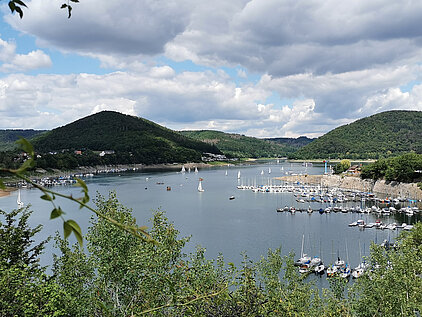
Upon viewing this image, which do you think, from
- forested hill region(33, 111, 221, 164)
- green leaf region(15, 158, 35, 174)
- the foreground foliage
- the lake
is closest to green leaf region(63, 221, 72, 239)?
green leaf region(15, 158, 35, 174)

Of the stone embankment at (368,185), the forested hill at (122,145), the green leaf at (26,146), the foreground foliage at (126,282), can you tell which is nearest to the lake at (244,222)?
the stone embankment at (368,185)

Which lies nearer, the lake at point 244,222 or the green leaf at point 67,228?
the green leaf at point 67,228

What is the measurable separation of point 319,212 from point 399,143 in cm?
14951

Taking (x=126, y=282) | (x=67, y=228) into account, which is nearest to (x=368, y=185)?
(x=126, y=282)

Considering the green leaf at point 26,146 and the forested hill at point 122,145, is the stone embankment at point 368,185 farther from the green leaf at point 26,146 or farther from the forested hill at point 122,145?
the forested hill at point 122,145

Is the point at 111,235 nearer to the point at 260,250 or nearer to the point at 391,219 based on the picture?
the point at 260,250

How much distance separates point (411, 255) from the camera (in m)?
19.3

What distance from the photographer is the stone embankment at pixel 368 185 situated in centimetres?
6606

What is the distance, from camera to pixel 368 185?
77.7 m

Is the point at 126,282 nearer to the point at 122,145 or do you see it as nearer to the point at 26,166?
the point at 26,166

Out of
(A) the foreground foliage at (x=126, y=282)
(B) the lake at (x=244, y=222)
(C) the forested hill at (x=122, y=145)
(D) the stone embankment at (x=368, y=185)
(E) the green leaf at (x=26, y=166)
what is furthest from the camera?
(C) the forested hill at (x=122, y=145)

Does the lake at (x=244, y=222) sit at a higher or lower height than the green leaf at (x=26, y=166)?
lower

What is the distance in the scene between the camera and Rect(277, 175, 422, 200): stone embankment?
66.1m

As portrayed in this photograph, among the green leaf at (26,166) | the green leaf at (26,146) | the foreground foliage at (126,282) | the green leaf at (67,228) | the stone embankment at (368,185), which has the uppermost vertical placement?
the green leaf at (26,146)
